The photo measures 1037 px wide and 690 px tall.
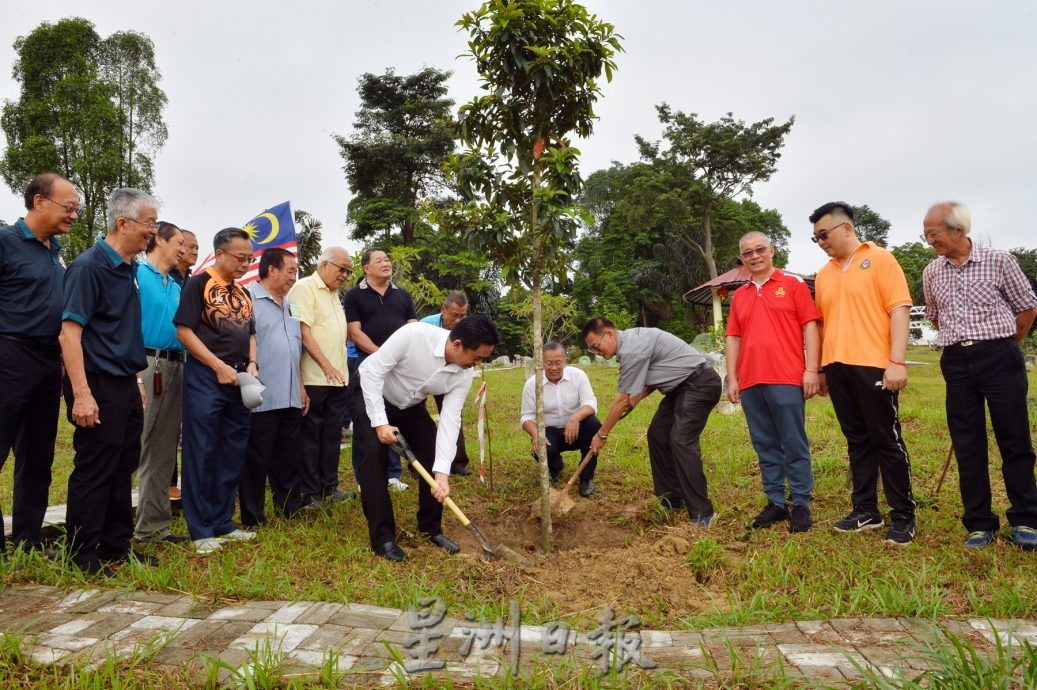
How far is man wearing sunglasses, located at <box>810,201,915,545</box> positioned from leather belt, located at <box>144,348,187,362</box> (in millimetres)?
3966

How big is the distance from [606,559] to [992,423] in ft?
7.34

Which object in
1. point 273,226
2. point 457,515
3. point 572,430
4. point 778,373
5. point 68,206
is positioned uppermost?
point 273,226

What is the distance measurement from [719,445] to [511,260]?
3.67 m

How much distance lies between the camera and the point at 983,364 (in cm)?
367

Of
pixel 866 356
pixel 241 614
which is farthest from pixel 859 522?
pixel 241 614

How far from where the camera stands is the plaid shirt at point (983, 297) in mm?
3658

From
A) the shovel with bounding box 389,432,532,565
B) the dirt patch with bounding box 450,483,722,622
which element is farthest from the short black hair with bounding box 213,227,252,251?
the dirt patch with bounding box 450,483,722,622

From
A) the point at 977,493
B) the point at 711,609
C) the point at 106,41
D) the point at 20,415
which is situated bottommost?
the point at 711,609

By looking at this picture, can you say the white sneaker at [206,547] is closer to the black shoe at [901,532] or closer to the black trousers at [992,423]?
the black shoe at [901,532]

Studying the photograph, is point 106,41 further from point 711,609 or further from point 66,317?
point 711,609

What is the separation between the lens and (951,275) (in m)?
3.81

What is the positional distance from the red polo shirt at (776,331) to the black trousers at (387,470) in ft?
6.85

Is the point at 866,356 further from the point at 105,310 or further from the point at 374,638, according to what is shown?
the point at 105,310

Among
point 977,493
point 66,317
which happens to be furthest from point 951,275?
point 66,317
